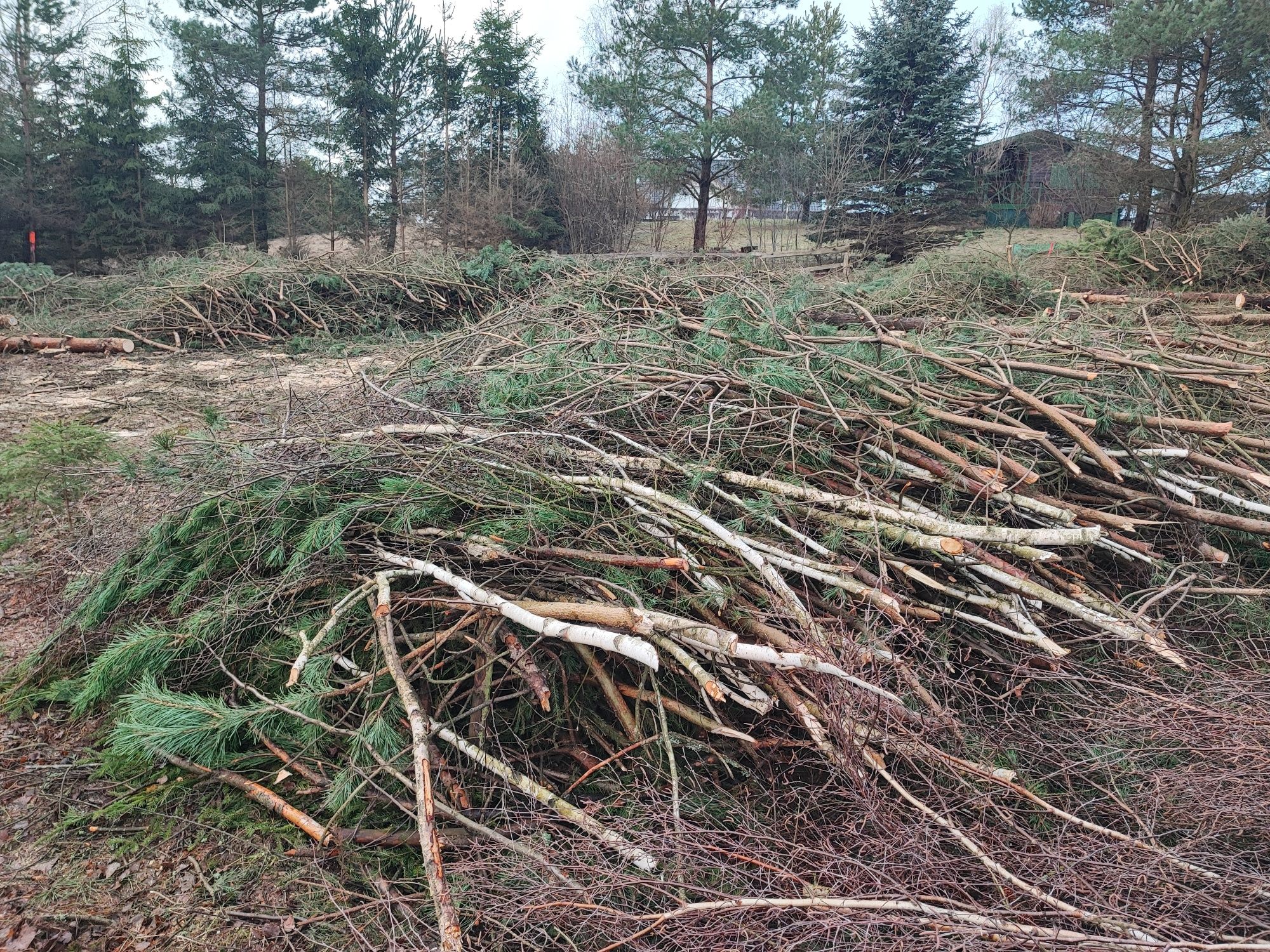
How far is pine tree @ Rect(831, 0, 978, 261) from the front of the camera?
19000 millimetres

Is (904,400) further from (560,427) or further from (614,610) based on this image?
(614,610)

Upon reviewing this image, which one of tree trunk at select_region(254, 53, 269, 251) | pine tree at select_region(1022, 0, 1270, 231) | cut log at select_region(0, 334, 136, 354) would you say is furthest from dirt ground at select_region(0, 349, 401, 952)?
tree trunk at select_region(254, 53, 269, 251)

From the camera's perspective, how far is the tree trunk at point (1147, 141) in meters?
14.3

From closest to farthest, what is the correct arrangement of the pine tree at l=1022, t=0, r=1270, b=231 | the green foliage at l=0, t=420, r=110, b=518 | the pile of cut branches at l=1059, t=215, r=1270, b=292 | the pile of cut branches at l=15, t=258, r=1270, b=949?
1. the pile of cut branches at l=15, t=258, r=1270, b=949
2. the green foliage at l=0, t=420, r=110, b=518
3. the pile of cut branches at l=1059, t=215, r=1270, b=292
4. the pine tree at l=1022, t=0, r=1270, b=231

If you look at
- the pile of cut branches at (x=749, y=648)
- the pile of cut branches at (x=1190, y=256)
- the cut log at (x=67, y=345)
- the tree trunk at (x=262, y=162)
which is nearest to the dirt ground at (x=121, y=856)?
the pile of cut branches at (x=749, y=648)

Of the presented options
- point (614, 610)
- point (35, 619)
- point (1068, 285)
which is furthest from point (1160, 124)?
point (35, 619)

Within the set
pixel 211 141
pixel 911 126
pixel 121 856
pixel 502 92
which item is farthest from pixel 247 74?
pixel 121 856

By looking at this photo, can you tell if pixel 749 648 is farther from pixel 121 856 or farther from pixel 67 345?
pixel 67 345

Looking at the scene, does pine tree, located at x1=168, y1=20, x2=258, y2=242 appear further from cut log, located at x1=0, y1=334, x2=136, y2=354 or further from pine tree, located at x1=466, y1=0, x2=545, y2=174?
cut log, located at x1=0, y1=334, x2=136, y2=354

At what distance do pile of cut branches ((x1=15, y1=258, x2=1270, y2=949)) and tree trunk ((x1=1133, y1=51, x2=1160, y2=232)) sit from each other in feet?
45.5

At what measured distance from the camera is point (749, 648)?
2029 mm

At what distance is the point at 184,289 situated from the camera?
10289 millimetres

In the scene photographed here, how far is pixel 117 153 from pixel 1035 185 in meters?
28.8

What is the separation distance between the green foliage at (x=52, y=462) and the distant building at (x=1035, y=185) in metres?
19.3
